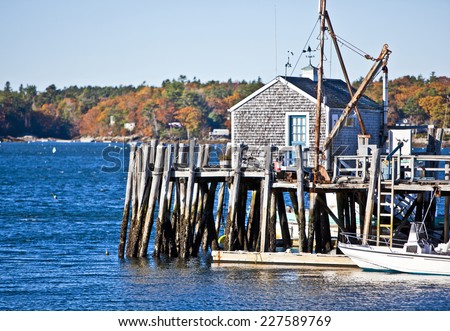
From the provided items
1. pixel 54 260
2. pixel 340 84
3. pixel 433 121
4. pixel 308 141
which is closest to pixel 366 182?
pixel 308 141

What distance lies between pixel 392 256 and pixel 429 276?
118 cm

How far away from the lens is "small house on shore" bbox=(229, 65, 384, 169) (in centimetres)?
3541

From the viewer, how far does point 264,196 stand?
107 ft

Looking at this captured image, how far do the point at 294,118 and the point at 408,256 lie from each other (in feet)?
23.5

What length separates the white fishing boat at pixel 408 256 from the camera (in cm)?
3052

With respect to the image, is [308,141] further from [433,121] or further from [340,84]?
[433,121]

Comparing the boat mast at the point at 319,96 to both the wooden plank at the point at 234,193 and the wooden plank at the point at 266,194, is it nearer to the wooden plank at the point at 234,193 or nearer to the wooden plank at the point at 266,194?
the wooden plank at the point at 266,194

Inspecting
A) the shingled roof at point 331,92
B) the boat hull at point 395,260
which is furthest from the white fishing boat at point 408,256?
the shingled roof at point 331,92

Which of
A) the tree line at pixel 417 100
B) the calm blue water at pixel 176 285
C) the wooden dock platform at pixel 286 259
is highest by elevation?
the tree line at pixel 417 100

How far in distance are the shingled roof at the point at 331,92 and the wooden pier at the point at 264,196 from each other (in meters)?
2.06

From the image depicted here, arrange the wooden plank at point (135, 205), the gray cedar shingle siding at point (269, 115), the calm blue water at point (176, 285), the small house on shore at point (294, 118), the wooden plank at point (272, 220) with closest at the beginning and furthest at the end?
the calm blue water at point (176, 285) < the wooden plank at point (272, 220) < the wooden plank at point (135, 205) < the small house on shore at point (294, 118) < the gray cedar shingle siding at point (269, 115)

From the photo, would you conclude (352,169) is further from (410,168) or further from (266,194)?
(266,194)

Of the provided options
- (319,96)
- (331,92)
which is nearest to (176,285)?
(319,96)

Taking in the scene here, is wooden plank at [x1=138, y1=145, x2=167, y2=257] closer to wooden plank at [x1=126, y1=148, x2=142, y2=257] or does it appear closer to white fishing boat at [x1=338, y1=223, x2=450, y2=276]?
wooden plank at [x1=126, y1=148, x2=142, y2=257]
